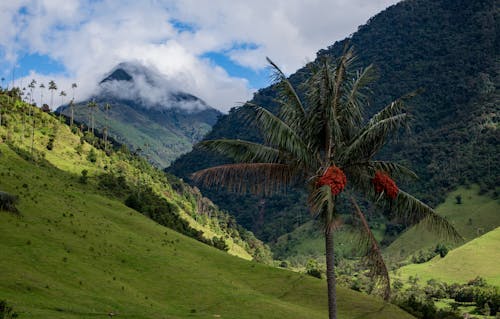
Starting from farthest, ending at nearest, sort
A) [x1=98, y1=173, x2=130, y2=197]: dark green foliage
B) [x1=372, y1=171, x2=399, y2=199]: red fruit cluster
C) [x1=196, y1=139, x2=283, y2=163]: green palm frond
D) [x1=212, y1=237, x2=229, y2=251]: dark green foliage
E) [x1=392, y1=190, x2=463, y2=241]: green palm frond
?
[x1=212, y1=237, x2=229, y2=251]: dark green foliage, [x1=98, y1=173, x2=130, y2=197]: dark green foliage, [x1=196, y1=139, x2=283, y2=163]: green palm frond, [x1=392, y1=190, x2=463, y2=241]: green palm frond, [x1=372, y1=171, x2=399, y2=199]: red fruit cluster

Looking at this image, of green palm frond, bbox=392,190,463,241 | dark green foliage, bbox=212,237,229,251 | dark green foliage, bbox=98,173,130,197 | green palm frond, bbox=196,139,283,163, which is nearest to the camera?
green palm frond, bbox=392,190,463,241

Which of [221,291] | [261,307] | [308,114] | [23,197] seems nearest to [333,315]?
[308,114]

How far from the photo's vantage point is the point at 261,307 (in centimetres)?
4994

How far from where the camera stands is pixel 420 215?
73.6ft

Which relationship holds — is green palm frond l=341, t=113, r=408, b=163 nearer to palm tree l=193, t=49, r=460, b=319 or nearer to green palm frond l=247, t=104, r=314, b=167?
palm tree l=193, t=49, r=460, b=319

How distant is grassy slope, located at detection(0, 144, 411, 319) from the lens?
35.8 metres

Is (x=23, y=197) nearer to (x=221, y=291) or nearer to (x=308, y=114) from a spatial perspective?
(x=221, y=291)

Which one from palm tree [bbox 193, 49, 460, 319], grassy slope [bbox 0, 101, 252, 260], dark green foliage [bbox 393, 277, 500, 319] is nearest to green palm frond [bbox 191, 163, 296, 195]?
palm tree [bbox 193, 49, 460, 319]

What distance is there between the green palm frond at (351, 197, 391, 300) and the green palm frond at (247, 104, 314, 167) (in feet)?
9.90

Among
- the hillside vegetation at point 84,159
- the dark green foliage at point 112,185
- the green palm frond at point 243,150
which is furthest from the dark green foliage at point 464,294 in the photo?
the green palm frond at point 243,150

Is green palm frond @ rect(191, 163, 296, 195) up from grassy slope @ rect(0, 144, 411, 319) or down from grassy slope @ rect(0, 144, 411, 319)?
up

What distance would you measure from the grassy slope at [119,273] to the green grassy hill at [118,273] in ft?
0.43

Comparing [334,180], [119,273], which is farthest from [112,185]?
[334,180]

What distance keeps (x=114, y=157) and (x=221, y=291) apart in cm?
14122
